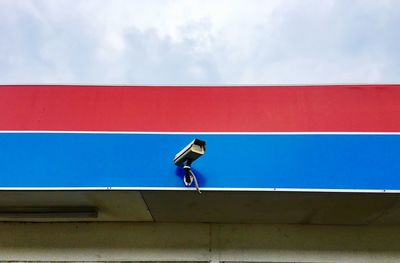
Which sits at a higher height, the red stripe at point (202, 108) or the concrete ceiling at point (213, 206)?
the red stripe at point (202, 108)

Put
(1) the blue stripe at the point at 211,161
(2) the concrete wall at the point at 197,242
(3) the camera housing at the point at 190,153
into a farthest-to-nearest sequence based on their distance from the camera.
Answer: (2) the concrete wall at the point at 197,242 → (1) the blue stripe at the point at 211,161 → (3) the camera housing at the point at 190,153

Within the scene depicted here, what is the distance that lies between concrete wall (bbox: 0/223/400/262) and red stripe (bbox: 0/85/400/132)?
3.19 ft

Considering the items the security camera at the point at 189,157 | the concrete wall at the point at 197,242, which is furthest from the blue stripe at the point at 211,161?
the concrete wall at the point at 197,242

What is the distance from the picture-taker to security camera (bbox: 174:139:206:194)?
9.25 feet

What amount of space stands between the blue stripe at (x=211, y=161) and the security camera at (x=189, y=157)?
0.07 meters

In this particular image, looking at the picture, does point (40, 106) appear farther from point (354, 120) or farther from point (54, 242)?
point (354, 120)

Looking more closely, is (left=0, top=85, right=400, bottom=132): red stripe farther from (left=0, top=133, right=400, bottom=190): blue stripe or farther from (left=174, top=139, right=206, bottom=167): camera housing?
(left=174, top=139, right=206, bottom=167): camera housing

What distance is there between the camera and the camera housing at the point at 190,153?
2816mm

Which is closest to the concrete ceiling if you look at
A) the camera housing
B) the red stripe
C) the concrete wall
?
the concrete wall

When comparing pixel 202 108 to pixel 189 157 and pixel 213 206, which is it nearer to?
pixel 189 157

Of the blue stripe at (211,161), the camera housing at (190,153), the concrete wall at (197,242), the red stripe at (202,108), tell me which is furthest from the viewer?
the concrete wall at (197,242)

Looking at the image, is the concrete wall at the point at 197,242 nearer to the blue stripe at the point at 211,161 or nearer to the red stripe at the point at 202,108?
the blue stripe at the point at 211,161

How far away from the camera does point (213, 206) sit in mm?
3316

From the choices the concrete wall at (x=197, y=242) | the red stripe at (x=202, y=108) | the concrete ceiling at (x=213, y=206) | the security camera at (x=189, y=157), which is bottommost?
the concrete wall at (x=197, y=242)
